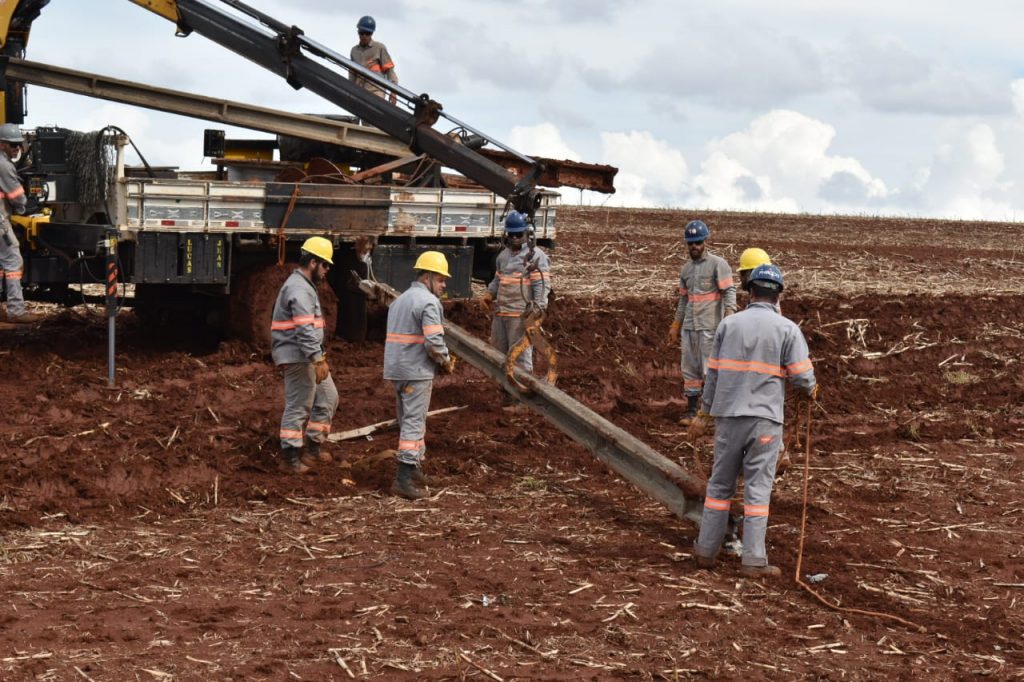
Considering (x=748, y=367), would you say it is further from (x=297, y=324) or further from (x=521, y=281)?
(x=521, y=281)

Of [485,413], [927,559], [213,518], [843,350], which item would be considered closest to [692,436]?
[927,559]

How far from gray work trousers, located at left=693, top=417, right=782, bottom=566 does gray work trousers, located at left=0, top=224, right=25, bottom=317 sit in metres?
8.57

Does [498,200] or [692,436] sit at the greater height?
[498,200]

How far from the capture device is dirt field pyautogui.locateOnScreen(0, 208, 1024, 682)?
22.6 feet

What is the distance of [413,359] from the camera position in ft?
33.1

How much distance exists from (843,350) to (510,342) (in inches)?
210

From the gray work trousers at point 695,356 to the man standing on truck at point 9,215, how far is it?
683cm

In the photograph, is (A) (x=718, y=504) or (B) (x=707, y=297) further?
(B) (x=707, y=297)

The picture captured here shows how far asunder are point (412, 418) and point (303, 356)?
3.41ft

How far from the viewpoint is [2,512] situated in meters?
9.26

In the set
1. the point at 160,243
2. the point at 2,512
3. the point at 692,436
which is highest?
the point at 160,243

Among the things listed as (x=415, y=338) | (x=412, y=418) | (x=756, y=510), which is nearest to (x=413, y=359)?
Result: (x=415, y=338)

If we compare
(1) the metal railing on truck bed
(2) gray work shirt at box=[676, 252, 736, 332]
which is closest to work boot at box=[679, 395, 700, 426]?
(2) gray work shirt at box=[676, 252, 736, 332]

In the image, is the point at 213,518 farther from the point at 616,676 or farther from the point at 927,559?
A: the point at 927,559
